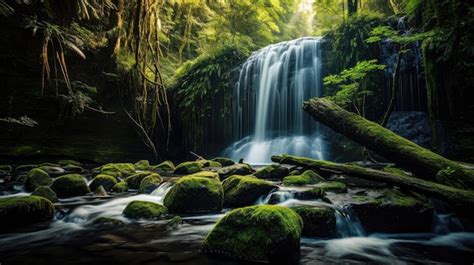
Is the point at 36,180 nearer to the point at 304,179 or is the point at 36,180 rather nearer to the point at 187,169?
the point at 187,169

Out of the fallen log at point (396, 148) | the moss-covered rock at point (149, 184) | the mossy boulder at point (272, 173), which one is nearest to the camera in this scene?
the fallen log at point (396, 148)

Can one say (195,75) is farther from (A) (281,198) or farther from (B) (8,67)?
(A) (281,198)

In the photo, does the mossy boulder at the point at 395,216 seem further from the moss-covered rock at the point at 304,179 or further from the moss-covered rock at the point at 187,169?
the moss-covered rock at the point at 187,169

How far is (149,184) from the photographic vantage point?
6.14 meters

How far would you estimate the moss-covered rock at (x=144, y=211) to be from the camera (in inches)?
166

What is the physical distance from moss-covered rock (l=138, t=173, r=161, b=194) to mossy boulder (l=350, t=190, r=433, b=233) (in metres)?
4.07

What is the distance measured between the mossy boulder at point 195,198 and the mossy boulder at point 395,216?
2069 mm

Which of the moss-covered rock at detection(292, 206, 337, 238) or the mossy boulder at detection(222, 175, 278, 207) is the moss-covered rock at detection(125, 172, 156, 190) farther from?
the moss-covered rock at detection(292, 206, 337, 238)

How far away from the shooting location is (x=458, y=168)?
4.08 metres

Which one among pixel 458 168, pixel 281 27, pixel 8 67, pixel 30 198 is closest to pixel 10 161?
pixel 8 67

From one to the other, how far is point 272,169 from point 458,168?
350cm

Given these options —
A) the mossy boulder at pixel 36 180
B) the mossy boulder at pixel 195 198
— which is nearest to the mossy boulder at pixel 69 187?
the mossy boulder at pixel 36 180

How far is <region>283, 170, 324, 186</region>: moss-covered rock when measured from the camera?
5489mm

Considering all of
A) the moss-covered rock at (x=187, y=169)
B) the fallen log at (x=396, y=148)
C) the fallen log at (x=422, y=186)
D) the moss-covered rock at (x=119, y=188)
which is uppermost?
the fallen log at (x=396, y=148)
